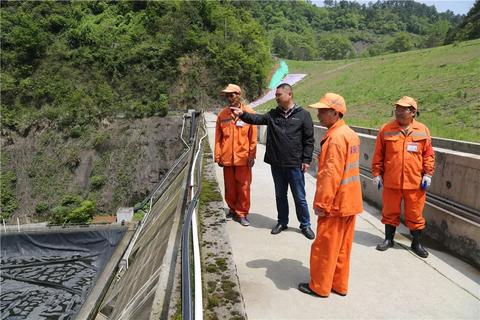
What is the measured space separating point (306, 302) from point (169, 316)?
1307mm

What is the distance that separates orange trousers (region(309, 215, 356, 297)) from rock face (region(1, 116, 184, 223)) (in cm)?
2777

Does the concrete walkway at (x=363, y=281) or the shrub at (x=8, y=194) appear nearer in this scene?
the concrete walkway at (x=363, y=281)

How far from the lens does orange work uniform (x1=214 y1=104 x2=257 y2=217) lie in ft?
17.7

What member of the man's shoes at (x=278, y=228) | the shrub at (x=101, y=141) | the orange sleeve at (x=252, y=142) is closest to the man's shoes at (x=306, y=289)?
the man's shoes at (x=278, y=228)

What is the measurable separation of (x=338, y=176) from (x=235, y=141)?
2.34m

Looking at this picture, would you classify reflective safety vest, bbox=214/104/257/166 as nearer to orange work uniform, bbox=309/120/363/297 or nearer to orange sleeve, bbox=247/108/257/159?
orange sleeve, bbox=247/108/257/159

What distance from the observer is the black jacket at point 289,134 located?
4.84 metres

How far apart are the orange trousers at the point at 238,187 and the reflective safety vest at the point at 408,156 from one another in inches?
77.1

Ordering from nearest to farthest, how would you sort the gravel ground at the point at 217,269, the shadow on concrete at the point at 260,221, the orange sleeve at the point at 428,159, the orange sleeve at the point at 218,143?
1. the gravel ground at the point at 217,269
2. the orange sleeve at the point at 428,159
3. the orange sleeve at the point at 218,143
4. the shadow on concrete at the point at 260,221

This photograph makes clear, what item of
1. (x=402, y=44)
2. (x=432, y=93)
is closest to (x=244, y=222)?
(x=432, y=93)

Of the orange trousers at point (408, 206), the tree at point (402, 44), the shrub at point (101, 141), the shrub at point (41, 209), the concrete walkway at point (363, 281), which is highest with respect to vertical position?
the tree at point (402, 44)

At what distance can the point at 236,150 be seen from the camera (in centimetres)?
539

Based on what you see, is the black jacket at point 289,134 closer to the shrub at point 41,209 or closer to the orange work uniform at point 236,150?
the orange work uniform at point 236,150

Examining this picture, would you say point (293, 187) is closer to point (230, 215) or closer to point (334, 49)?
point (230, 215)
